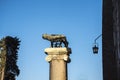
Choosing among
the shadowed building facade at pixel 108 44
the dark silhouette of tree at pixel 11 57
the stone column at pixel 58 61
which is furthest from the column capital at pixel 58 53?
the dark silhouette of tree at pixel 11 57

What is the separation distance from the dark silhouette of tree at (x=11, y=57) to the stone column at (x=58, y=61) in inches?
826

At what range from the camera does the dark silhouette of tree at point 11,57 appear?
3017 cm

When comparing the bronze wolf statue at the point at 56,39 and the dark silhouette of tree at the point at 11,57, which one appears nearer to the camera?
the bronze wolf statue at the point at 56,39

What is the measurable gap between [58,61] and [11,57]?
2251 centimetres

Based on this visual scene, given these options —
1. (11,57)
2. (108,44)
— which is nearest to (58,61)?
(108,44)

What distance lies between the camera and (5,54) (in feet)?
103

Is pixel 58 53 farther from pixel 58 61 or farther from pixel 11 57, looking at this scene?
pixel 11 57

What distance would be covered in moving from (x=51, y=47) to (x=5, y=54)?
22687mm

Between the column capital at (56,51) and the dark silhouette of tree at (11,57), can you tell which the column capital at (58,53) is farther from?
the dark silhouette of tree at (11,57)

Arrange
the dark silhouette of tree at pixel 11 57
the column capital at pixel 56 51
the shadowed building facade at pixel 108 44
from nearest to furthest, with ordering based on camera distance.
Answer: the column capital at pixel 56 51 < the shadowed building facade at pixel 108 44 < the dark silhouette of tree at pixel 11 57

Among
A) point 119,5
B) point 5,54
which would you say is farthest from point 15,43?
point 119,5

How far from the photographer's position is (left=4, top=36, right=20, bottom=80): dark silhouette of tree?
30169mm

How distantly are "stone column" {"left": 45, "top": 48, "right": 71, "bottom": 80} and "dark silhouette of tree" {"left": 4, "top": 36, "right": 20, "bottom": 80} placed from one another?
2098cm

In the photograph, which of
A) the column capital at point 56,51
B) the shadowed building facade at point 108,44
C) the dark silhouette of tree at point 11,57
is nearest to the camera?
the column capital at point 56,51
